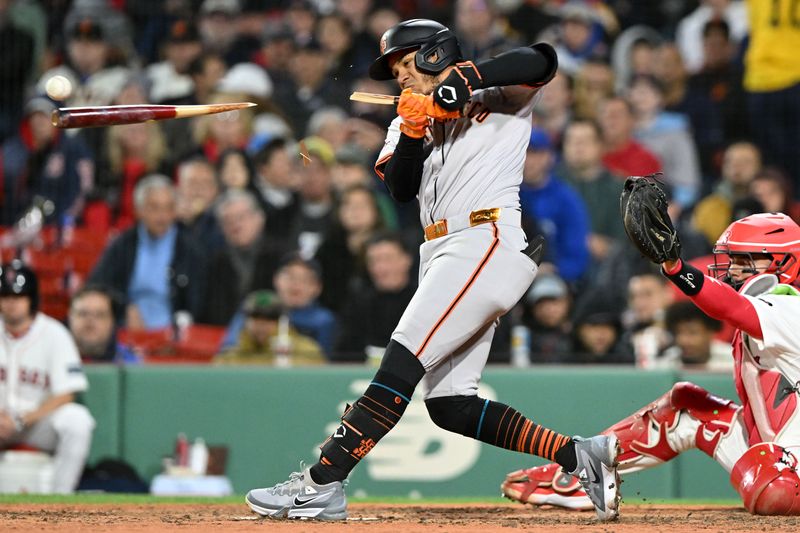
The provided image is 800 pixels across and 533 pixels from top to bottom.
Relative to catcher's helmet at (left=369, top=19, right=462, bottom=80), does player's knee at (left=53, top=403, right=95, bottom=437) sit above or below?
below

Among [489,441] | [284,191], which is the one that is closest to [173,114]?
[489,441]

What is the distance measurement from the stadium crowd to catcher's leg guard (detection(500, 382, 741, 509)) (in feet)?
7.64

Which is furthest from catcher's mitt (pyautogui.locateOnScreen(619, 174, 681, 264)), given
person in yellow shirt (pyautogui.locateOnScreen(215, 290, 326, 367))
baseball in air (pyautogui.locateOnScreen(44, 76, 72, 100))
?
person in yellow shirt (pyautogui.locateOnScreen(215, 290, 326, 367))

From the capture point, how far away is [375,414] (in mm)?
4215

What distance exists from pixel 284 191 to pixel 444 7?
2.15 metres

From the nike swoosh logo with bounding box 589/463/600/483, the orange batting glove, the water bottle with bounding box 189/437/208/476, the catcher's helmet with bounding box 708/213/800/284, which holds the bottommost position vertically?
the water bottle with bounding box 189/437/208/476

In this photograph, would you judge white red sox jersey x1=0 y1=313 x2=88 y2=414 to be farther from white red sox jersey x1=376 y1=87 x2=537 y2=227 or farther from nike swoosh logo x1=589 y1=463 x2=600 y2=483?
nike swoosh logo x1=589 y1=463 x2=600 y2=483

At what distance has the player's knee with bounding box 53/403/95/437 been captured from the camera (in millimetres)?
7145

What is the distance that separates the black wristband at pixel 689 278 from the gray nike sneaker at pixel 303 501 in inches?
55.4

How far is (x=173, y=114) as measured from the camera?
462cm

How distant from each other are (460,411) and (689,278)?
0.95 m

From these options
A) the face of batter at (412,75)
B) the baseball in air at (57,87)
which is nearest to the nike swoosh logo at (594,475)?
the face of batter at (412,75)

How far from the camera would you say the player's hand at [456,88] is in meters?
4.05

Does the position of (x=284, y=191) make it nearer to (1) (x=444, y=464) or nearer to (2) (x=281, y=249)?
(2) (x=281, y=249)
